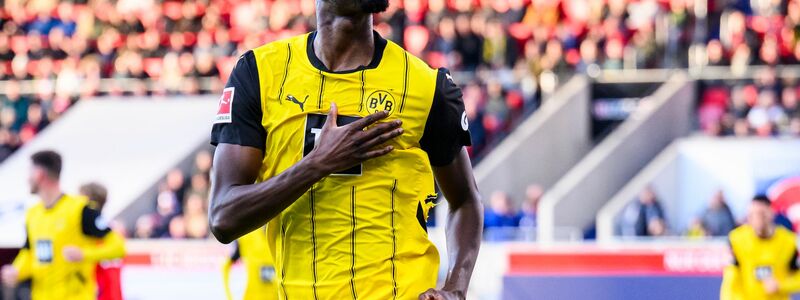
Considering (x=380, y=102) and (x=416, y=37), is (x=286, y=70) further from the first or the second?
(x=416, y=37)

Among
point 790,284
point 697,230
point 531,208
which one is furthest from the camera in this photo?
point 531,208

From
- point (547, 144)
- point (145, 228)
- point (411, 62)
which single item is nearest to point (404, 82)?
point (411, 62)

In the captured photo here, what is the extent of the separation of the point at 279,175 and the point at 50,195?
5.84m

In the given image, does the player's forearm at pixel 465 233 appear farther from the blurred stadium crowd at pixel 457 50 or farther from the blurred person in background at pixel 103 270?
the blurred stadium crowd at pixel 457 50

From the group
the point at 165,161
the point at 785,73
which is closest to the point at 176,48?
the point at 165,161

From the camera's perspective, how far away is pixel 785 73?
18.2 meters

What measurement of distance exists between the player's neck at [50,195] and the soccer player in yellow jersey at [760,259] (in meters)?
5.22

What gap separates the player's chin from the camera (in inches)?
135

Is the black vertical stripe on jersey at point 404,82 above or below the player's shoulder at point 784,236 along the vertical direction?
above

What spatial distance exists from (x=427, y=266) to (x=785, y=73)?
15.6 m

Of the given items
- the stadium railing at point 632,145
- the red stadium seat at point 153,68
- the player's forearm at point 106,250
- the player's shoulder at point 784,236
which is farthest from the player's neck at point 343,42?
the red stadium seat at point 153,68

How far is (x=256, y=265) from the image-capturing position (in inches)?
410

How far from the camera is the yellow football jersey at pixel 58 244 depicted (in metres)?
8.80

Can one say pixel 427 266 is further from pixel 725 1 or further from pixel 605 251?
pixel 725 1
